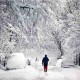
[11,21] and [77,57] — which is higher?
[11,21]

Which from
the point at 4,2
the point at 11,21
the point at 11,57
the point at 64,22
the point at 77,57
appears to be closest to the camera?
the point at 4,2

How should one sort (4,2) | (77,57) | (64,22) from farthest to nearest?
1. (64,22)
2. (77,57)
3. (4,2)

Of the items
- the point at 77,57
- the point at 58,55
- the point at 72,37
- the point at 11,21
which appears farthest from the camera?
the point at 58,55

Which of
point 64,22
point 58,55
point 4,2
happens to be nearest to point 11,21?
point 4,2

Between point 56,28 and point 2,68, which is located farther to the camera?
point 56,28

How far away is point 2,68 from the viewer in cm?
1723

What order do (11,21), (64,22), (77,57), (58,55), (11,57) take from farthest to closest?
(58,55) → (64,22) → (77,57) → (11,57) → (11,21)

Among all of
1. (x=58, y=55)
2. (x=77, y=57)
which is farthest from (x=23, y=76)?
(x=58, y=55)

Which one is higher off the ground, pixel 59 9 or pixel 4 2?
pixel 59 9

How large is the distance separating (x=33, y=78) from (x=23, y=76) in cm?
67

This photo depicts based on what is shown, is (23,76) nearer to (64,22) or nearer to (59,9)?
(64,22)

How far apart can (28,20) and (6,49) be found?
3.55m

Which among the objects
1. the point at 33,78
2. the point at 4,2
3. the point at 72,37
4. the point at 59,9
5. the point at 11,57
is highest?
the point at 59,9

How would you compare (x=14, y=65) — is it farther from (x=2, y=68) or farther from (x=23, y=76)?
(x=23, y=76)
